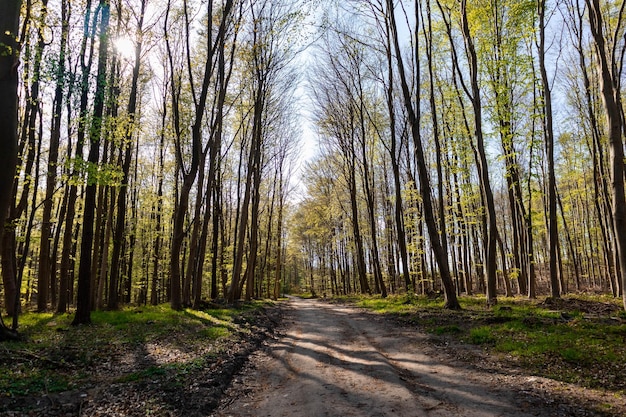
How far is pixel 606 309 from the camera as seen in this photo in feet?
37.5

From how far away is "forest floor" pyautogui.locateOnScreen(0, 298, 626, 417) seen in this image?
487cm

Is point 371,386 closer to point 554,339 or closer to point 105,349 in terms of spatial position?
point 554,339

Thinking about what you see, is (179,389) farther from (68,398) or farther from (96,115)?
(96,115)

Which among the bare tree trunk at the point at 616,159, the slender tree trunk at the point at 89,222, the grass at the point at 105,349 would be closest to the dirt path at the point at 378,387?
the grass at the point at 105,349

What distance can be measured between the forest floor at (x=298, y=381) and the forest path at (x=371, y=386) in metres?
0.02

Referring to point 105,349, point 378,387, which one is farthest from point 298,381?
point 105,349

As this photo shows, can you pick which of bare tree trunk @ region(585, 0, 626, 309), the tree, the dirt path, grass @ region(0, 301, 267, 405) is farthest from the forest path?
→ the tree

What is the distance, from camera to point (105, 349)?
26.8ft

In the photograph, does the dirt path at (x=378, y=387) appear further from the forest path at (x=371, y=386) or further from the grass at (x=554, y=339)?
the grass at (x=554, y=339)

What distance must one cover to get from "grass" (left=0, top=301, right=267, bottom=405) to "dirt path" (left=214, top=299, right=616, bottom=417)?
63.9 inches

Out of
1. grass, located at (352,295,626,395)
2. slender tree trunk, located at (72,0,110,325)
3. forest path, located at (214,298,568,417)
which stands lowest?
forest path, located at (214,298,568,417)

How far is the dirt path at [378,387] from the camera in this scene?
15.9 ft

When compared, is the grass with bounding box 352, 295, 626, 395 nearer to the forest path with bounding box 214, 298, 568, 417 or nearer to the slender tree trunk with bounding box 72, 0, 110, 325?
the forest path with bounding box 214, 298, 568, 417

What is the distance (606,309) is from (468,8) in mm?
13442
